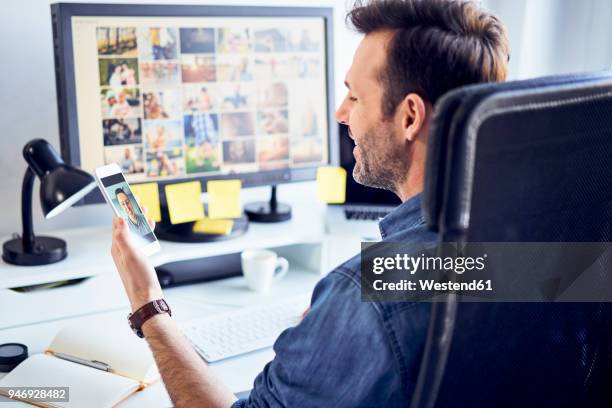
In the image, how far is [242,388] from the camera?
1132mm

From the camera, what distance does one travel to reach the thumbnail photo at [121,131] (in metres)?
1.39

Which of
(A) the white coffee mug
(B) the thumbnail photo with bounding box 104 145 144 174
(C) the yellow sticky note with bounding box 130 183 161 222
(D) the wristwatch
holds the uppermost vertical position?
(B) the thumbnail photo with bounding box 104 145 144 174

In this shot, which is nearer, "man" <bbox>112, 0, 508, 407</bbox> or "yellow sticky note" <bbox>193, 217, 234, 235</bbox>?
"man" <bbox>112, 0, 508, 407</bbox>

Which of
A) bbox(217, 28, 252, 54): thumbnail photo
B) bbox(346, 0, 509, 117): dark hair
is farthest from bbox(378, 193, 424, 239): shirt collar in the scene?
bbox(217, 28, 252, 54): thumbnail photo

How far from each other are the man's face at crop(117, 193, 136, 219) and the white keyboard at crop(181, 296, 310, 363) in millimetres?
233

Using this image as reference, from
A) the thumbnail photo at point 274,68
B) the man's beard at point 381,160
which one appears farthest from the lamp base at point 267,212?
the man's beard at point 381,160

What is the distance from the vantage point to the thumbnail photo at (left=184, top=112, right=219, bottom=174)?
4.82 feet

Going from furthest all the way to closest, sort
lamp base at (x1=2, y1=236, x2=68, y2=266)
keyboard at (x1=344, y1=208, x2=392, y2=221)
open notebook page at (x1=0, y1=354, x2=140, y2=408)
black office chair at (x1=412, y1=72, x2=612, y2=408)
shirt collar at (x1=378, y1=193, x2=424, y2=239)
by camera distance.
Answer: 1. keyboard at (x1=344, y1=208, x2=392, y2=221)
2. lamp base at (x1=2, y1=236, x2=68, y2=266)
3. open notebook page at (x1=0, y1=354, x2=140, y2=408)
4. shirt collar at (x1=378, y1=193, x2=424, y2=239)
5. black office chair at (x1=412, y1=72, x2=612, y2=408)

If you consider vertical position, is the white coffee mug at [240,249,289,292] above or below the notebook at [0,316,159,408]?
above

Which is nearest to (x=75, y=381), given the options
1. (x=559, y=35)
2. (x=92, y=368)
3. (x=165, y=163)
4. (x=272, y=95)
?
(x=92, y=368)

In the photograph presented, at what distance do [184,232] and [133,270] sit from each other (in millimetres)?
436

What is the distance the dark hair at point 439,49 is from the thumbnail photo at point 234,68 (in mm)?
590

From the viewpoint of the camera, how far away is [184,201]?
1.49 metres

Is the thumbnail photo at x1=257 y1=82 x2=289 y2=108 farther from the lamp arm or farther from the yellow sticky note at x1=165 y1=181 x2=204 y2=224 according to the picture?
the lamp arm
